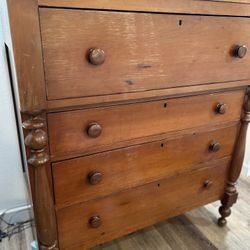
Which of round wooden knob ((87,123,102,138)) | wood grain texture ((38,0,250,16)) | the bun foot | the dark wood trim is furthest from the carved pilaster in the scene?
the bun foot

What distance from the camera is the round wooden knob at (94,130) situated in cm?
73

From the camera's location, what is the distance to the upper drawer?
0.60m

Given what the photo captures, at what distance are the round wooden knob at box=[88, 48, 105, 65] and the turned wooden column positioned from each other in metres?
0.70

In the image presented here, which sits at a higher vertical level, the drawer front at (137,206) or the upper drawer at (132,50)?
the upper drawer at (132,50)

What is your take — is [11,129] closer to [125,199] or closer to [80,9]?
[125,199]

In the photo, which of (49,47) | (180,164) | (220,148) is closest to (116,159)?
(180,164)

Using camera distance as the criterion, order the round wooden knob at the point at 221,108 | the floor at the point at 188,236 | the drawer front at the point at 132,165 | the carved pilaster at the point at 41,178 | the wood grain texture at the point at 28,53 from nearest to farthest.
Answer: the wood grain texture at the point at 28,53
the carved pilaster at the point at 41,178
the drawer front at the point at 132,165
the round wooden knob at the point at 221,108
the floor at the point at 188,236

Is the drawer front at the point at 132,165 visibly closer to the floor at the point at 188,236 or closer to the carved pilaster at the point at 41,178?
the carved pilaster at the point at 41,178

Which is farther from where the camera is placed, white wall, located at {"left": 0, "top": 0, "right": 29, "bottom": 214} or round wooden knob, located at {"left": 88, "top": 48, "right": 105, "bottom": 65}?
white wall, located at {"left": 0, "top": 0, "right": 29, "bottom": 214}

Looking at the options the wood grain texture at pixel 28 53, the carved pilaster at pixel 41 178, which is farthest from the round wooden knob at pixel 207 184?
the wood grain texture at pixel 28 53

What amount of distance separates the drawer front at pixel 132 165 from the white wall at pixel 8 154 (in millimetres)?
550

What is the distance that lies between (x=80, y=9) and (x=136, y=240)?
3.64 feet

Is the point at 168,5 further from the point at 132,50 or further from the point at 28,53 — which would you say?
the point at 28,53

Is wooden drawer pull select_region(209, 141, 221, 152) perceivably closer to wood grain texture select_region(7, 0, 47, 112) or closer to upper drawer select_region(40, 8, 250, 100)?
upper drawer select_region(40, 8, 250, 100)
